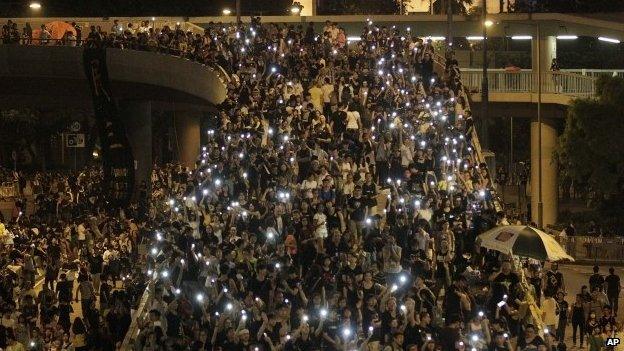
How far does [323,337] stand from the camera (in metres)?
17.6

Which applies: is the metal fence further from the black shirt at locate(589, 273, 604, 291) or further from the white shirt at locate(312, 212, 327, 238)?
the white shirt at locate(312, 212, 327, 238)

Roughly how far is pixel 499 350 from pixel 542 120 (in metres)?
33.5

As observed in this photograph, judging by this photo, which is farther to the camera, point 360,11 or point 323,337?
point 360,11

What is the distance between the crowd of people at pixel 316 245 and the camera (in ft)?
59.1

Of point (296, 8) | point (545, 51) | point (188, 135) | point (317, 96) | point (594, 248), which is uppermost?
point (296, 8)

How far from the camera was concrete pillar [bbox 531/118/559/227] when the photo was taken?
1944 inches

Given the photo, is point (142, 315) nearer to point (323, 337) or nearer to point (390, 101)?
point (323, 337)

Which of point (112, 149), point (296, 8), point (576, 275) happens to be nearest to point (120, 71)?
point (112, 149)

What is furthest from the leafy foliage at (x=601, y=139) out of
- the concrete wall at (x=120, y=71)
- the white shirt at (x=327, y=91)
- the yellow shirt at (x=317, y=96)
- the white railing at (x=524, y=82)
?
the yellow shirt at (x=317, y=96)

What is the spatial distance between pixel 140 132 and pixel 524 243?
2911cm

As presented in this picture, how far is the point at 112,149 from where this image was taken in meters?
38.2

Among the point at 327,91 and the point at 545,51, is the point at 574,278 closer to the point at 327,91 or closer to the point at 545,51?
the point at 327,91

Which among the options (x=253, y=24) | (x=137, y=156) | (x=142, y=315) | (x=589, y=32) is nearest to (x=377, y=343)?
(x=142, y=315)

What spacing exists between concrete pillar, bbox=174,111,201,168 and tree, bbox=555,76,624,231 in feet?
64.1
